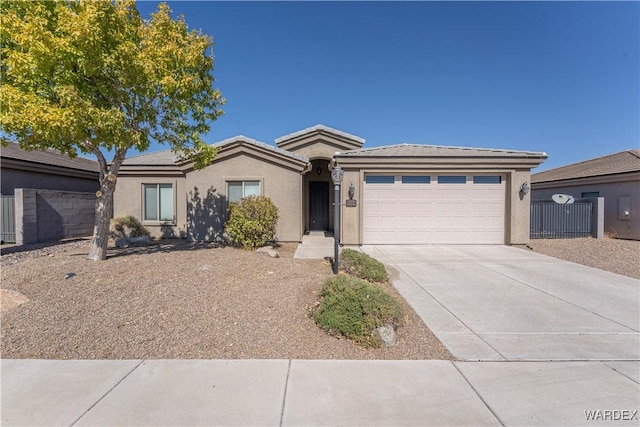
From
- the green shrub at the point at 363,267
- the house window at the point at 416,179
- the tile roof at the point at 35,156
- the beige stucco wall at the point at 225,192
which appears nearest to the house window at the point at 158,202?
the beige stucco wall at the point at 225,192

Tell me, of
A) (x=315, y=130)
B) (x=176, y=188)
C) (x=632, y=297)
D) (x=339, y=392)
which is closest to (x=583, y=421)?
(x=339, y=392)

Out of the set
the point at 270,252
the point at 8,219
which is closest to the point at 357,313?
the point at 270,252

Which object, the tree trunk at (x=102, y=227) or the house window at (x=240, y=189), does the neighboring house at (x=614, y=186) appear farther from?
the tree trunk at (x=102, y=227)

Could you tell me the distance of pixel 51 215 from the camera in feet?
33.9

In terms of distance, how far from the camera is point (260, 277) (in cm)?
588

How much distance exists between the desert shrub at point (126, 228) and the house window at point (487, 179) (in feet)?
41.7

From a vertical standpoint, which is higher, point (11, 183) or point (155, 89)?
point (155, 89)

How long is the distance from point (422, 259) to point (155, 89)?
8.06 meters

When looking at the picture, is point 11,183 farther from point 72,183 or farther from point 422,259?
Answer: point 422,259

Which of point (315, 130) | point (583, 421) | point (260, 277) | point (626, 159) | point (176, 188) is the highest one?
point (315, 130)

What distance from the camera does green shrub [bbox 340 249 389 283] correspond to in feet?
19.8

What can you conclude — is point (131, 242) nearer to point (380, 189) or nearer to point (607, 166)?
point (380, 189)

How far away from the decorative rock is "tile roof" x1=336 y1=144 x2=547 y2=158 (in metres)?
7.49

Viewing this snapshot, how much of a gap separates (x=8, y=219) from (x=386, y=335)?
1296 cm
